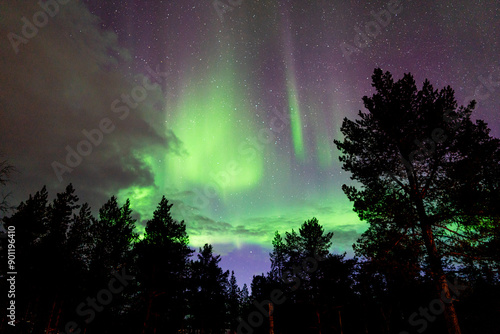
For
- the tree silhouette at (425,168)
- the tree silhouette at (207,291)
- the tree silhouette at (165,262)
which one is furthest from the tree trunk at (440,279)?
the tree silhouette at (207,291)

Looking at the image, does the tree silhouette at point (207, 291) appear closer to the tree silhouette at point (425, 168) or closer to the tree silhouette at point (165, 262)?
the tree silhouette at point (165, 262)

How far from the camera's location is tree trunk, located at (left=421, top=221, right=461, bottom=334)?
912 centimetres

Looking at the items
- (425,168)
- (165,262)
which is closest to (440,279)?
(425,168)

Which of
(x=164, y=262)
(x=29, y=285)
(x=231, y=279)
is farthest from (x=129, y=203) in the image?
(x=231, y=279)

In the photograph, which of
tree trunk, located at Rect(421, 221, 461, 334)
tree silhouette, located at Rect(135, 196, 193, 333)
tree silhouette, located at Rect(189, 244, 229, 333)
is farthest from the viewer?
tree silhouette, located at Rect(189, 244, 229, 333)

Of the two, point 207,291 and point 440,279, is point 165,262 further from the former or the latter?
point 440,279

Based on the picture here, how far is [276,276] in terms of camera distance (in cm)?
4053

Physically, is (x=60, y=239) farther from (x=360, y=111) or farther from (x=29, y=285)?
(x=360, y=111)

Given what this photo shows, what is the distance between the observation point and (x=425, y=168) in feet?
35.9

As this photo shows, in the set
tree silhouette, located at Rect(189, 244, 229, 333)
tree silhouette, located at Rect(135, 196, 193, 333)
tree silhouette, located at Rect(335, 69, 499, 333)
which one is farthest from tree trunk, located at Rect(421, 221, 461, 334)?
tree silhouette, located at Rect(189, 244, 229, 333)

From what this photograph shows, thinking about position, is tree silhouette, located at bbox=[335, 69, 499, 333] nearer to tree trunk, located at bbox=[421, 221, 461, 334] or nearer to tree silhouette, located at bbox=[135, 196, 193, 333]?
tree trunk, located at bbox=[421, 221, 461, 334]

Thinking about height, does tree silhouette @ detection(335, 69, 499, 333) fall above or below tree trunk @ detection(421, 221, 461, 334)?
above

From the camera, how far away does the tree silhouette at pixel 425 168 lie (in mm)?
9805

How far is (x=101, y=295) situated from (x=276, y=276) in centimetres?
2713
